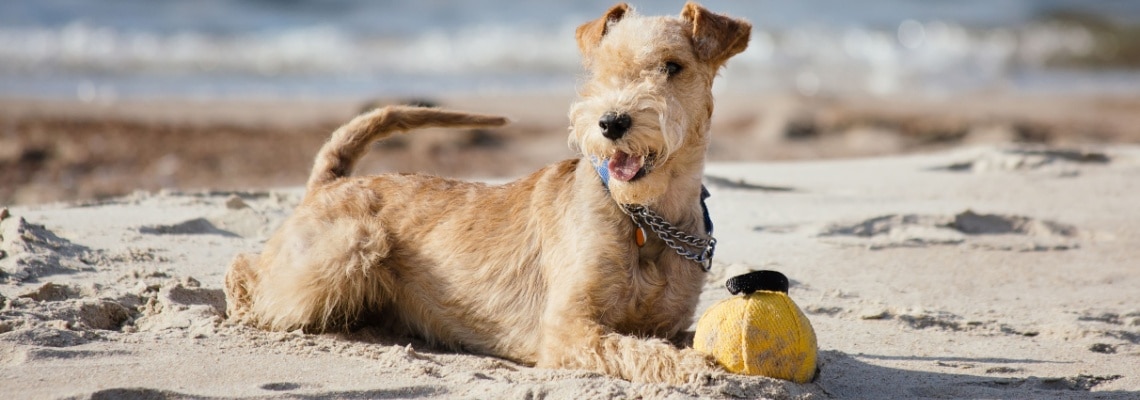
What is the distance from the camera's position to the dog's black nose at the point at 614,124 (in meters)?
3.58

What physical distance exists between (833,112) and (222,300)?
29.5 ft

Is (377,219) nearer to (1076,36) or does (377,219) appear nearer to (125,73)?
(125,73)

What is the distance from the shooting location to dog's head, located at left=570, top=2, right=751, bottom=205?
3.65 meters

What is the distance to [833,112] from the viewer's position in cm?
1245

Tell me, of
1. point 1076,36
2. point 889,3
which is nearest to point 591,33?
point 1076,36

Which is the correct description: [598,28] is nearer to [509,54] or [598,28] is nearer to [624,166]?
[624,166]

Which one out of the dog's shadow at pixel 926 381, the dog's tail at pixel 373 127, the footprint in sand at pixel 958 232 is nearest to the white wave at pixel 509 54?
the footprint in sand at pixel 958 232

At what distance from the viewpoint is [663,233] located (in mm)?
4020

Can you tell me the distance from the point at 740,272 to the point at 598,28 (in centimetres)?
145

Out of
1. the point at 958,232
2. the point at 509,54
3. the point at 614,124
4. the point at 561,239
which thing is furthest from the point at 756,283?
the point at 509,54

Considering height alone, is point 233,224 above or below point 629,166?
below

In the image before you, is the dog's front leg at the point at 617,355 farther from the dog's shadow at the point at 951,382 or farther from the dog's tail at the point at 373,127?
the dog's tail at the point at 373,127

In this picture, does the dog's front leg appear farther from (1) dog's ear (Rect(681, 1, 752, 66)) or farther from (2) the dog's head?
(1) dog's ear (Rect(681, 1, 752, 66))

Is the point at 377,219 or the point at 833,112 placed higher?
the point at 833,112
